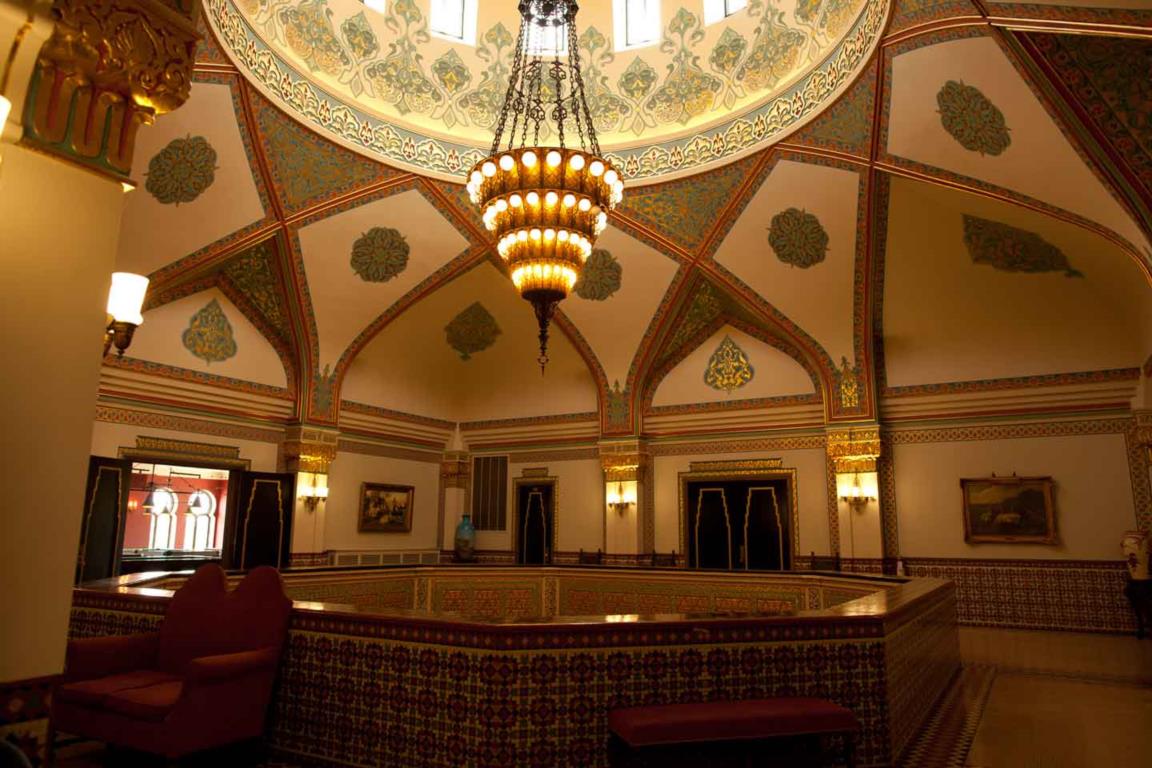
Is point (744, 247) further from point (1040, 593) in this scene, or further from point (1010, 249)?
point (1040, 593)

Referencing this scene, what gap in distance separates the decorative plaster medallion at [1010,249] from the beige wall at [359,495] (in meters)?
9.89

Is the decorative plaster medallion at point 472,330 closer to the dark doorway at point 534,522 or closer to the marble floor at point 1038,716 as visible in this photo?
the dark doorway at point 534,522

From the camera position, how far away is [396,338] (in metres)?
13.3

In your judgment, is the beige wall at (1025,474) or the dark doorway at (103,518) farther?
the beige wall at (1025,474)

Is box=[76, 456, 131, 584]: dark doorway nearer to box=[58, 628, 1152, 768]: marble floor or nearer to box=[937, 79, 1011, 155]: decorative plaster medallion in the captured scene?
box=[58, 628, 1152, 768]: marble floor

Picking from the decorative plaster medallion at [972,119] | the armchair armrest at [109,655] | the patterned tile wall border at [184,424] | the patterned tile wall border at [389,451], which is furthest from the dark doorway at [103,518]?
the decorative plaster medallion at [972,119]

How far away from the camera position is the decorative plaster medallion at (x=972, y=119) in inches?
281

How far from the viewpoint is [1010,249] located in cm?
958

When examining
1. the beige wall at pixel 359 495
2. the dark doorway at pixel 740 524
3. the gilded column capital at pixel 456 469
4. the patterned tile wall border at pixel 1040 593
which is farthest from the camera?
the gilded column capital at pixel 456 469

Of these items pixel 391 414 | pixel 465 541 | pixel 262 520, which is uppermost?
pixel 391 414

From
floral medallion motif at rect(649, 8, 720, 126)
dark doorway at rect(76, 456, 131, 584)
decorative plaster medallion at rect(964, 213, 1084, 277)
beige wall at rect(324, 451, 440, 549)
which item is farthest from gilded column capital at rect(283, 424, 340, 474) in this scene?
decorative plaster medallion at rect(964, 213, 1084, 277)

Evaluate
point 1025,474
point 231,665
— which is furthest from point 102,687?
point 1025,474

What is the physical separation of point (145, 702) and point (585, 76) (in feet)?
29.5

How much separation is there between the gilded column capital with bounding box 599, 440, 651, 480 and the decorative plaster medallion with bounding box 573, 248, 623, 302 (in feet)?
8.51
